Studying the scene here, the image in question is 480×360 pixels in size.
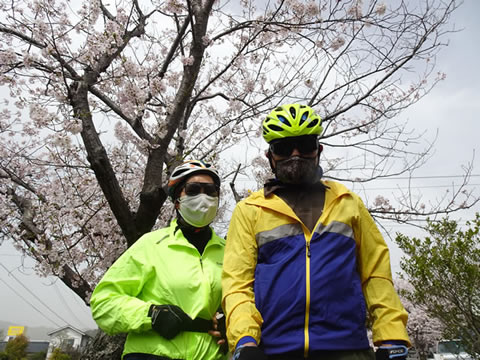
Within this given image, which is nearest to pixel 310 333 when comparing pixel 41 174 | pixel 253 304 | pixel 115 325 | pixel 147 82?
pixel 253 304

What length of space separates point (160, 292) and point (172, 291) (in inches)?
3.3

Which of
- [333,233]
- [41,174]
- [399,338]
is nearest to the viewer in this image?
[399,338]

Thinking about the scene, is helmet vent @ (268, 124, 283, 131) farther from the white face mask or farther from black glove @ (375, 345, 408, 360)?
black glove @ (375, 345, 408, 360)

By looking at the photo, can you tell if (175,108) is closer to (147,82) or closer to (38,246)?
(147,82)

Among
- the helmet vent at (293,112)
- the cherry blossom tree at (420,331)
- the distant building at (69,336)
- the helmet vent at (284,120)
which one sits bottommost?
the distant building at (69,336)

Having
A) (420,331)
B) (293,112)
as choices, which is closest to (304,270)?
(293,112)

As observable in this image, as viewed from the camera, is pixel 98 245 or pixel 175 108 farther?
pixel 98 245

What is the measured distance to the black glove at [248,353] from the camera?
132 centimetres

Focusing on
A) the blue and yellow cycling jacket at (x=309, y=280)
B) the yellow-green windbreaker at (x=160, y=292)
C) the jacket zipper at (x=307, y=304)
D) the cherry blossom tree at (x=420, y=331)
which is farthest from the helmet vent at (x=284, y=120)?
the cherry blossom tree at (x=420, y=331)

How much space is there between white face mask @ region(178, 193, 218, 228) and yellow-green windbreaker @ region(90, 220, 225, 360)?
0.15 m

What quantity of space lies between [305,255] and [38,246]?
5810mm

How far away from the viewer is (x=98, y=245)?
21.8 feet

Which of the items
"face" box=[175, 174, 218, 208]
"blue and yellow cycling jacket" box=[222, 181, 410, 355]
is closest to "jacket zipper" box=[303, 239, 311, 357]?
"blue and yellow cycling jacket" box=[222, 181, 410, 355]

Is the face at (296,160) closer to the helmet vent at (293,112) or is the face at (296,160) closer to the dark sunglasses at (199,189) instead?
the helmet vent at (293,112)
